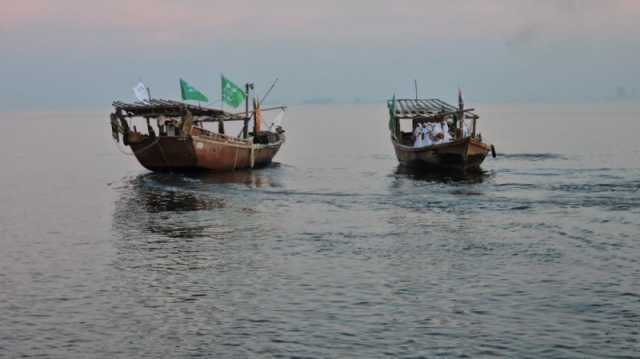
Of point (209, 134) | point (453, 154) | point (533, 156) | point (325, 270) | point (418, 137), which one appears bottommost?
point (325, 270)

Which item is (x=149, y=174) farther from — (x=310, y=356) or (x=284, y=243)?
(x=310, y=356)

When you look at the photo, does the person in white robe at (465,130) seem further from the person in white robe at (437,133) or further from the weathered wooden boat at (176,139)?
the weathered wooden boat at (176,139)

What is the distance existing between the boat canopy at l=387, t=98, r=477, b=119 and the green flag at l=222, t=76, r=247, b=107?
9552 millimetres

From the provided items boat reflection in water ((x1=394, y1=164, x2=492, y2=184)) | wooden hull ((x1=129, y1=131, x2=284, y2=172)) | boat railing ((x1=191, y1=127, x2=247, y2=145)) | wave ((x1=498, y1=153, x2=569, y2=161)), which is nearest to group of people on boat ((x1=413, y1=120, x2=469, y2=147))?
boat reflection in water ((x1=394, y1=164, x2=492, y2=184))

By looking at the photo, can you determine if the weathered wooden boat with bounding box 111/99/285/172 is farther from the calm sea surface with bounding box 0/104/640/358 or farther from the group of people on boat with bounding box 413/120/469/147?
the group of people on boat with bounding box 413/120/469/147

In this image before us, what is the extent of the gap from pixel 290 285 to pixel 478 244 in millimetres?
7779

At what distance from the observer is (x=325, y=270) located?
78.6 ft

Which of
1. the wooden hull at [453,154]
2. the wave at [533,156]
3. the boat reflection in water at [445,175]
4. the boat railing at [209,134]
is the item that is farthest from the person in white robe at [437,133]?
the wave at [533,156]

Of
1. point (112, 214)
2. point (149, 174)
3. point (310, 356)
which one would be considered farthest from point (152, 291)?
point (149, 174)

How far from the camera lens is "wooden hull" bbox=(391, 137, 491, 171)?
49.2 metres

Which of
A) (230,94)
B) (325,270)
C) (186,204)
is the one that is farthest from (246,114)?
(325,270)

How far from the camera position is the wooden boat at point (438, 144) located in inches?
1951

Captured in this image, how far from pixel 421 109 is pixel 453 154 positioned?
6.42 metres

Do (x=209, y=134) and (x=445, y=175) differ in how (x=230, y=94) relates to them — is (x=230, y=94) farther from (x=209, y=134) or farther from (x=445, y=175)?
(x=445, y=175)
